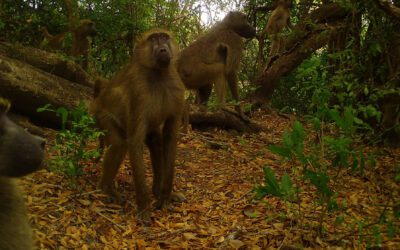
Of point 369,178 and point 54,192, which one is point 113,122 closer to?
point 54,192

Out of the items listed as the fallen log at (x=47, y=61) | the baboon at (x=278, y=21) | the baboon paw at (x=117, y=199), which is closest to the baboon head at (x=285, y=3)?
the baboon at (x=278, y=21)

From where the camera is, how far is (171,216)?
5.24 metres

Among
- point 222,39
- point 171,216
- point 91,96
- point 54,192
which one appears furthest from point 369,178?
point 222,39

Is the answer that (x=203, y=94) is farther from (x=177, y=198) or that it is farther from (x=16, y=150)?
(x=16, y=150)

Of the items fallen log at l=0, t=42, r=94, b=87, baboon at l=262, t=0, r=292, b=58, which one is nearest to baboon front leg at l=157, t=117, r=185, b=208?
fallen log at l=0, t=42, r=94, b=87

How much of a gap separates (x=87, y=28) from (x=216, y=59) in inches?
99.5

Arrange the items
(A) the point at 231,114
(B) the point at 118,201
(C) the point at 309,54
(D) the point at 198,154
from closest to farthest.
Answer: (B) the point at 118,201, (D) the point at 198,154, (A) the point at 231,114, (C) the point at 309,54

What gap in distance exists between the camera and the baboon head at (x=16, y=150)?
9.08 ft

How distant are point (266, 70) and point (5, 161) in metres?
7.63

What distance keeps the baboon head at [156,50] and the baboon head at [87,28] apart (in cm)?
387

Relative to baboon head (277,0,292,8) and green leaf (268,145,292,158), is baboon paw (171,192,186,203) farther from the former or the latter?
baboon head (277,0,292,8)

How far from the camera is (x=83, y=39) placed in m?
9.75

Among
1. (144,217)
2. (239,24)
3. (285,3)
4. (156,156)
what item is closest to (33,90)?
(156,156)

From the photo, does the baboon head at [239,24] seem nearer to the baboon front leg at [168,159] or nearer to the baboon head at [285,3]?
the baboon head at [285,3]
